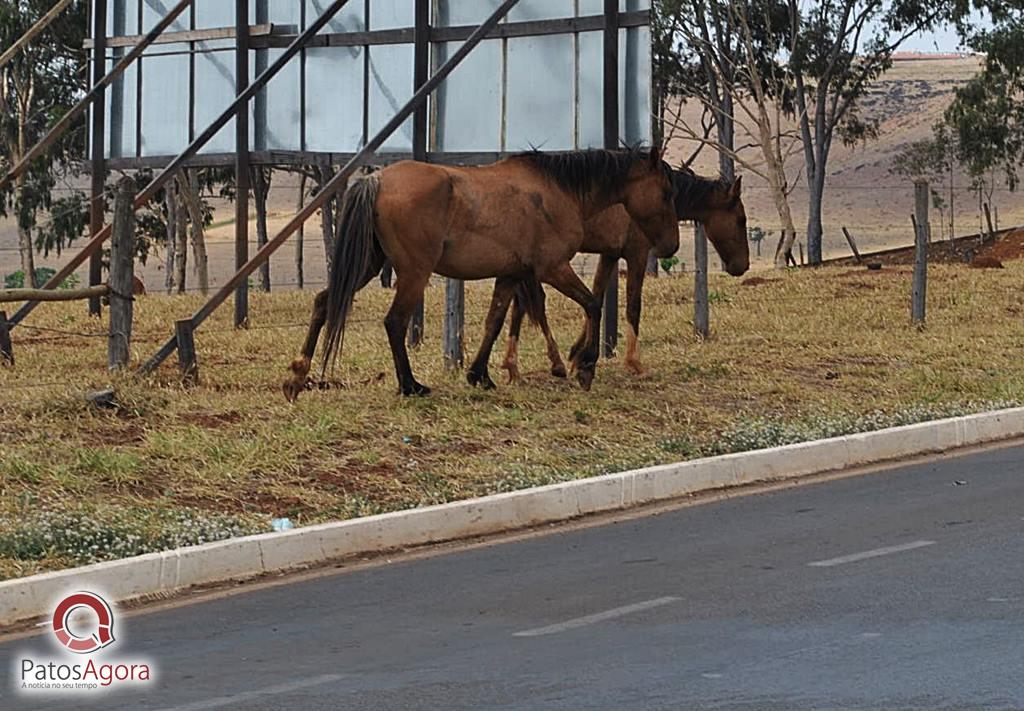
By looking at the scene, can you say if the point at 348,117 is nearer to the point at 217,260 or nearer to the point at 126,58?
the point at 126,58

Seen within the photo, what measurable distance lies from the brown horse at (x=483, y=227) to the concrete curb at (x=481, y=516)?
2911 millimetres

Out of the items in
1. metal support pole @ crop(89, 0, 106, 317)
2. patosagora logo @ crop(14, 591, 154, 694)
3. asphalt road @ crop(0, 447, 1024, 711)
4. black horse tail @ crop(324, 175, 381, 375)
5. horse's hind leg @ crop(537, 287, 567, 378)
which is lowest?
patosagora logo @ crop(14, 591, 154, 694)

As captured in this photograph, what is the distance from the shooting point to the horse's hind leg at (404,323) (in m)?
14.8

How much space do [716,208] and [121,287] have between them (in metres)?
5.41

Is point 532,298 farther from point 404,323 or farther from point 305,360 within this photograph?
point 305,360

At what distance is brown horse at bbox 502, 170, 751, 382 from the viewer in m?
16.4

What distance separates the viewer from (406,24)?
22.3 m

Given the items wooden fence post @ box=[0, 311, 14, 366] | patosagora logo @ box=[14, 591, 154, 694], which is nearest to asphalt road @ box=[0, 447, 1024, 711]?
patosagora logo @ box=[14, 591, 154, 694]

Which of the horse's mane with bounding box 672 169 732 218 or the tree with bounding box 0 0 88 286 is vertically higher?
the tree with bounding box 0 0 88 286

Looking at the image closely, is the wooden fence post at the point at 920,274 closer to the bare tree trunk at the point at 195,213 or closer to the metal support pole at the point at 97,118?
the metal support pole at the point at 97,118

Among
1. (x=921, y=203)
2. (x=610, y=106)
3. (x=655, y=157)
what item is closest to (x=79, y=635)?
(x=655, y=157)

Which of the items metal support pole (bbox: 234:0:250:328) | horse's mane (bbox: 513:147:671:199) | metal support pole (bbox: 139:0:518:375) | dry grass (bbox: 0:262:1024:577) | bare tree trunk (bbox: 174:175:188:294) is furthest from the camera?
bare tree trunk (bbox: 174:175:188:294)

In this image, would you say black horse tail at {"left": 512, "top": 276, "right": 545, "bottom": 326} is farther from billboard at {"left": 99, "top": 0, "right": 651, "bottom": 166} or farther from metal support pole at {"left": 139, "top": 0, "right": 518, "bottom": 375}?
billboard at {"left": 99, "top": 0, "right": 651, "bottom": 166}

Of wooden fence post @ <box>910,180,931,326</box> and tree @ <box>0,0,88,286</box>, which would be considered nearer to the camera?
wooden fence post @ <box>910,180,931,326</box>
